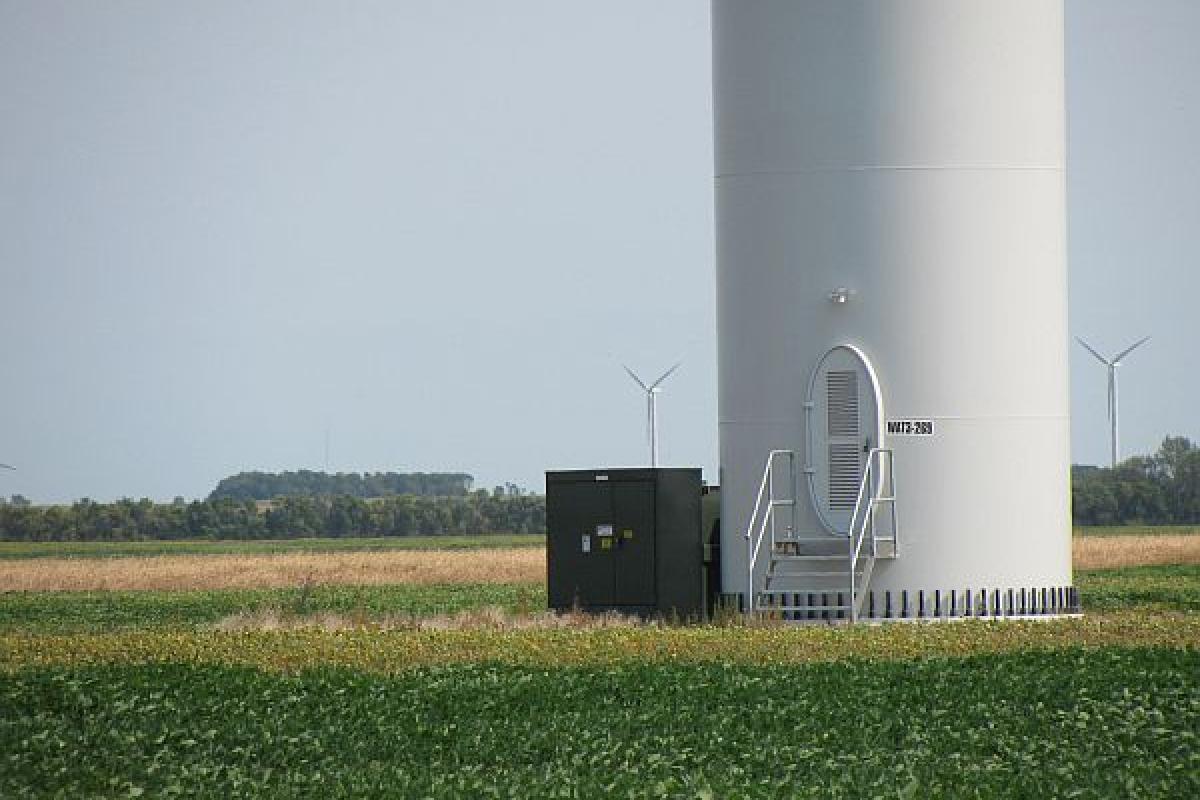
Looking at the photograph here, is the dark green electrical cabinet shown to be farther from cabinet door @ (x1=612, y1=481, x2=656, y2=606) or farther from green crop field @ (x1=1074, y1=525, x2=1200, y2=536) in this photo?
green crop field @ (x1=1074, y1=525, x2=1200, y2=536)

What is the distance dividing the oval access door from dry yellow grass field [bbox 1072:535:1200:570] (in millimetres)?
28425

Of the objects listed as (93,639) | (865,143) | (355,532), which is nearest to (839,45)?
(865,143)

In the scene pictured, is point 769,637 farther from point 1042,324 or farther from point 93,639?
point 93,639

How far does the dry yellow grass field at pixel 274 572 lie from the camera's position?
5844 cm

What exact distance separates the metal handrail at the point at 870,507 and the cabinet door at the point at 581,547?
4278mm

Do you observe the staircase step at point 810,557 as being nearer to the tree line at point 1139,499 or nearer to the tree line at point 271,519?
the tree line at point 1139,499

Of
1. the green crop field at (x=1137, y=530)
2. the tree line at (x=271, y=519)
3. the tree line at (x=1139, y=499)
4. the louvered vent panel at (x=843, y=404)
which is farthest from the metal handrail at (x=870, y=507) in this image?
the tree line at (x=271, y=519)

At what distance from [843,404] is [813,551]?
2111 millimetres

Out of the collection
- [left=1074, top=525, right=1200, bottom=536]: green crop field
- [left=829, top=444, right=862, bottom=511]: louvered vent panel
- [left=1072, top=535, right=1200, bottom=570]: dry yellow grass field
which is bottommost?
[left=1072, top=535, right=1200, bottom=570]: dry yellow grass field

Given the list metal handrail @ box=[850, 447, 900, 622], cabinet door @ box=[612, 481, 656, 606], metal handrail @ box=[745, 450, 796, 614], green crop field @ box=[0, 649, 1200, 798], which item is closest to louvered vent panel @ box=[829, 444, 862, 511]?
metal handrail @ box=[850, 447, 900, 622]

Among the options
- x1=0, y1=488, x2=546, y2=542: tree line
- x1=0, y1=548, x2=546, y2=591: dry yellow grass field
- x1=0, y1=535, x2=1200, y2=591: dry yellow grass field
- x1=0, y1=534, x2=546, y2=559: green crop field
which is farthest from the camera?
x1=0, y1=488, x2=546, y2=542: tree line

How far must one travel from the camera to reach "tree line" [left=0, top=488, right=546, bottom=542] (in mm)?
125688

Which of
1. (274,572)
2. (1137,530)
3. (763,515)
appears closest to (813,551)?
(763,515)

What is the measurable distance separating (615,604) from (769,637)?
17.8ft
